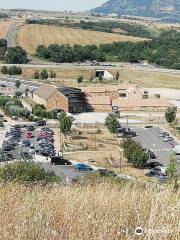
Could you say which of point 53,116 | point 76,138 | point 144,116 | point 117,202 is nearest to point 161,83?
point 144,116

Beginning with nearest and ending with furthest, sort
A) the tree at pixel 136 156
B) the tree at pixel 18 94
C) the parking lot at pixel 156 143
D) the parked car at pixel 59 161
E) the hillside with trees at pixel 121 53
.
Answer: the tree at pixel 136 156 < the parked car at pixel 59 161 < the parking lot at pixel 156 143 < the tree at pixel 18 94 < the hillside with trees at pixel 121 53

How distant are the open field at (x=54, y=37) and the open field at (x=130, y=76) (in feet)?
54.5

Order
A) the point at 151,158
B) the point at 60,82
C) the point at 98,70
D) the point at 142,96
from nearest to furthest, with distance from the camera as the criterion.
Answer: the point at 151,158
the point at 142,96
the point at 60,82
the point at 98,70

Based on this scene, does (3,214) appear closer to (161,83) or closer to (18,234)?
(18,234)

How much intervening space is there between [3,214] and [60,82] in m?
56.8

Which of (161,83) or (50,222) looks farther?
(161,83)

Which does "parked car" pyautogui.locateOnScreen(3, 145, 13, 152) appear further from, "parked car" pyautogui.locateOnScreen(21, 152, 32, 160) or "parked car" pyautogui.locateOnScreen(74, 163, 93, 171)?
"parked car" pyautogui.locateOnScreen(74, 163, 93, 171)

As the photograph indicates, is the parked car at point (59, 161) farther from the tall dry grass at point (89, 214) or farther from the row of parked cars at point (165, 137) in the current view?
the tall dry grass at point (89, 214)

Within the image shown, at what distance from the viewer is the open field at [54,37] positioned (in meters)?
91.8

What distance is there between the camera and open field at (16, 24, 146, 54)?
91.8 meters

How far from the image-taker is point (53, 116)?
42.7 meters

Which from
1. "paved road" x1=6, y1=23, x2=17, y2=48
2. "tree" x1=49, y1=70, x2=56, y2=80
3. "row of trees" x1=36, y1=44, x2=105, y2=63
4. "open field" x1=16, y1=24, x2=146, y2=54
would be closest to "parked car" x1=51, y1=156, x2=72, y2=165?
"tree" x1=49, y1=70, x2=56, y2=80

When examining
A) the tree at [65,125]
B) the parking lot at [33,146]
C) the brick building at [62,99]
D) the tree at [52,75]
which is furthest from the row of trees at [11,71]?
the tree at [65,125]

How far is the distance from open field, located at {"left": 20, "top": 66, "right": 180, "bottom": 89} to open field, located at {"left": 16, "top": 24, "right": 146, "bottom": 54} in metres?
16.6
